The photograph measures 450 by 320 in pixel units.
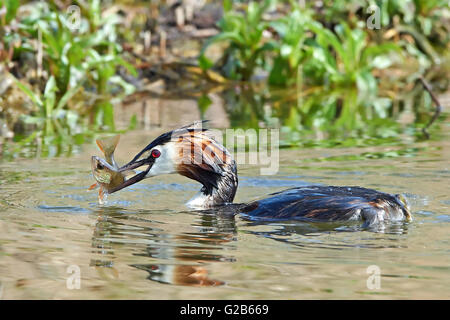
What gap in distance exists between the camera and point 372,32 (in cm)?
1666

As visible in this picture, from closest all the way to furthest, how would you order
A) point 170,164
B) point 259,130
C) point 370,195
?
point 370,195
point 170,164
point 259,130

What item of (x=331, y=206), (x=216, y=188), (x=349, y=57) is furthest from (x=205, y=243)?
(x=349, y=57)

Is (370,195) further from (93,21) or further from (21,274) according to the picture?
(93,21)

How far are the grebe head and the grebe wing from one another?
280 mm

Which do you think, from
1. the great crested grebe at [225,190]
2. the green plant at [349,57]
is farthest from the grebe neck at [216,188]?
the green plant at [349,57]

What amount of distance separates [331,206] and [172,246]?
1.28 meters

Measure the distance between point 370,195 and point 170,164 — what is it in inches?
59.5

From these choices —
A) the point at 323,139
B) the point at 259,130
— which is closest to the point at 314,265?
the point at 323,139

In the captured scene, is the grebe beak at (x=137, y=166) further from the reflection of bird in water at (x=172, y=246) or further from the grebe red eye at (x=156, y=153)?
the reflection of bird in water at (x=172, y=246)

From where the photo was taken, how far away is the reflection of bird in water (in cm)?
471

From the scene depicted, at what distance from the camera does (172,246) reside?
533 centimetres

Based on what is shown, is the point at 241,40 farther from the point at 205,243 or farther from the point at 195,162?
the point at 205,243

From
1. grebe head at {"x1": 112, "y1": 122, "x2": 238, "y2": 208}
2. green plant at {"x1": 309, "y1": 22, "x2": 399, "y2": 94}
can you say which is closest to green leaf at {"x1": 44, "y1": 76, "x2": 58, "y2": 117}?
grebe head at {"x1": 112, "y1": 122, "x2": 238, "y2": 208}

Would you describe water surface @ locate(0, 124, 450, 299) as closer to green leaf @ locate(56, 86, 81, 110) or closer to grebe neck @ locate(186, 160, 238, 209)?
grebe neck @ locate(186, 160, 238, 209)
